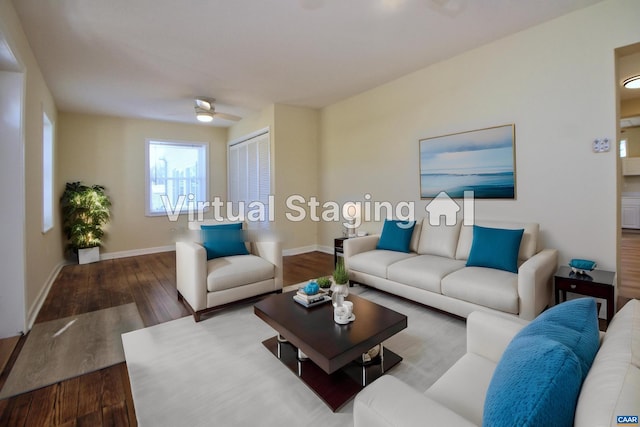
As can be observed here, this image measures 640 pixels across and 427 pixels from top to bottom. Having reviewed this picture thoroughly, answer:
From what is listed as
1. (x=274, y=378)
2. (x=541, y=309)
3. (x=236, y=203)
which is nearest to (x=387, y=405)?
(x=274, y=378)

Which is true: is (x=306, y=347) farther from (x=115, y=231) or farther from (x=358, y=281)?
(x=115, y=231)

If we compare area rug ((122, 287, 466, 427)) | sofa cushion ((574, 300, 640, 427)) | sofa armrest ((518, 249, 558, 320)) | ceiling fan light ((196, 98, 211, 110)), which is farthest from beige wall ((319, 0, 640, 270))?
ceiling fan light ((196, 98, 211, 110))

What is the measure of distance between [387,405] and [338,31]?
3.19 meters

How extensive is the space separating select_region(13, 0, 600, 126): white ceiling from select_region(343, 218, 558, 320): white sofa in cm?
206

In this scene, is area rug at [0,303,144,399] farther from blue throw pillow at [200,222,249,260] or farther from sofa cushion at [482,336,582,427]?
sofa cushion at [482,336,582,427]

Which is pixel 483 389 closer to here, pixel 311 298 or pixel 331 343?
pixel 331 343

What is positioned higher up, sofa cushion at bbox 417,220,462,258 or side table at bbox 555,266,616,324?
sofa cushion at bbox 417,220,462,258

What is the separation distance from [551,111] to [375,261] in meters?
2.35

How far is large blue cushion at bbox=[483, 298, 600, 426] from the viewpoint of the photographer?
64 centimetres

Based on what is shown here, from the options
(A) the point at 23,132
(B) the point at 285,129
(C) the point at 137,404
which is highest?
(B) the point at 285,129

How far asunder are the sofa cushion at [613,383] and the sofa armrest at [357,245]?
2.79 metres

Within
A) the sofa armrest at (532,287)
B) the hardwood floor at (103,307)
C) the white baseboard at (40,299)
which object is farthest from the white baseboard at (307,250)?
the sofa armrest at (532,287)

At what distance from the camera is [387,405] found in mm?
878

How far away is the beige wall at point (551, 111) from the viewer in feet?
8.60
